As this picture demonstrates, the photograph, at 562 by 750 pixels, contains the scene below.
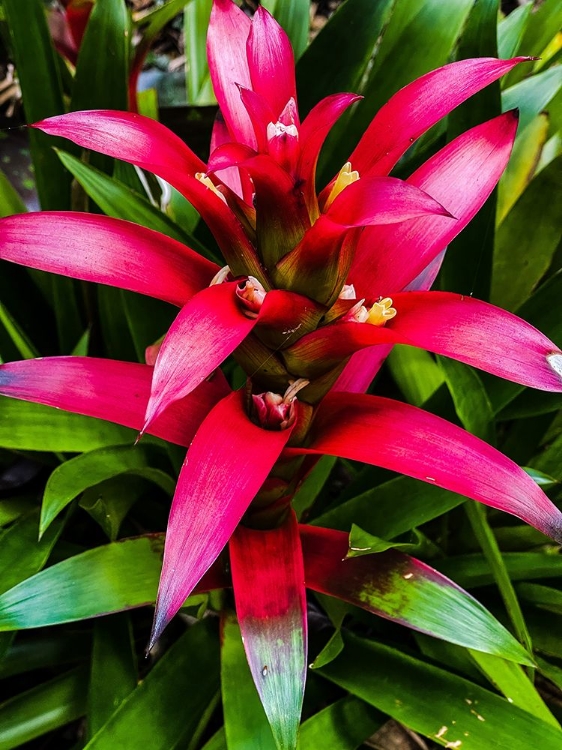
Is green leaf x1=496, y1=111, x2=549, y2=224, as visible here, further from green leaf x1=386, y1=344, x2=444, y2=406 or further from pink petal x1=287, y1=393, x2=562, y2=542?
pink petal x1=287, y1=393, x2=562, y2=542

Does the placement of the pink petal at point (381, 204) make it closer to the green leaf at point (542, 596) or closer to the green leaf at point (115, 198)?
the green leaf at point (115, 198)

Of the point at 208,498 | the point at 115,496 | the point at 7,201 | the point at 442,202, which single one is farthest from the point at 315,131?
the point at 7,201

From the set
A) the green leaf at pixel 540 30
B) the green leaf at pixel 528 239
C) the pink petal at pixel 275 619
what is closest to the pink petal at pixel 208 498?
the pink petal at pixel 275 619

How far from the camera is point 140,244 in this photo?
21.0 inches

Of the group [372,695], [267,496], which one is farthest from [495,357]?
[372,695]

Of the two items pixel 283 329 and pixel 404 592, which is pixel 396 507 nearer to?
pixel 404 592

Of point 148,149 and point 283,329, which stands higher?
point 148,149

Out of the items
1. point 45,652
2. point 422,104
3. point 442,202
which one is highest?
point 422,104

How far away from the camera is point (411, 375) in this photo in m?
0.93

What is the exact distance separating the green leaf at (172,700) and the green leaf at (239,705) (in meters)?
0.07

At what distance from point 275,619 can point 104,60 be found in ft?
2.65

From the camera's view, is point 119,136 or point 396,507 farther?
point 396,507

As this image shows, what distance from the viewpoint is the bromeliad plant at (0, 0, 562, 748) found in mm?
454

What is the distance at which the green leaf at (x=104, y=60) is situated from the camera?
875 millimetres
